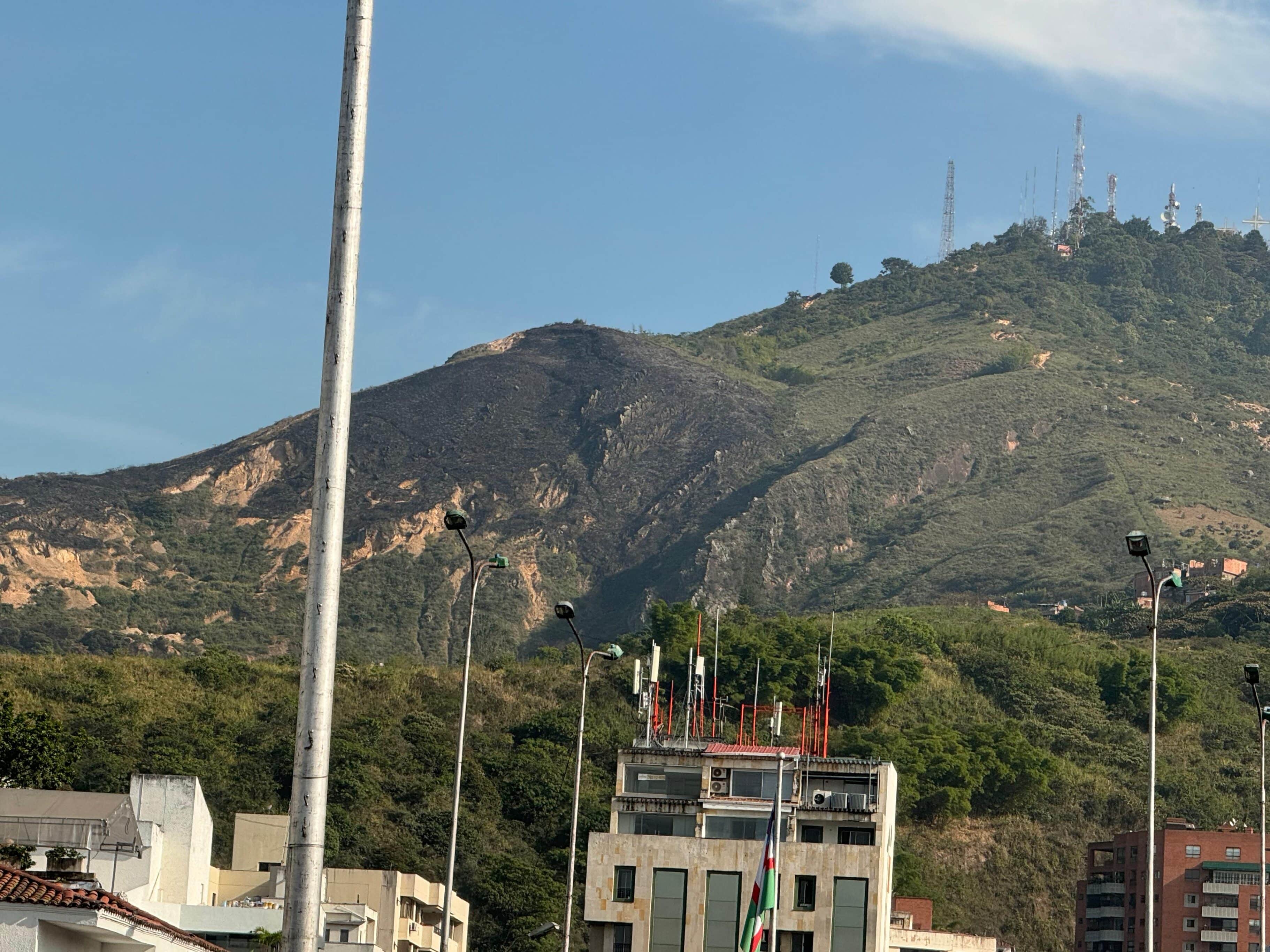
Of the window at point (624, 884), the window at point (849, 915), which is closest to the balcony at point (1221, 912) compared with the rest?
the window at point (849, 915)

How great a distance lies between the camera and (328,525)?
2108cm

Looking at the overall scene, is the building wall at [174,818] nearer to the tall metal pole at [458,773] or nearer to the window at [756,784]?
the window at [756,784]

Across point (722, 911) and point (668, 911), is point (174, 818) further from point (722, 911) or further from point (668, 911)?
point (722, 911)

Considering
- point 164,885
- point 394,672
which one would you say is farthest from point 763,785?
point 394,672

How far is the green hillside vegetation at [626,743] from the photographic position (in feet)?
453

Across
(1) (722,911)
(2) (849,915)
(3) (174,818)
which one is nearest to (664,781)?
(1) (722,911)

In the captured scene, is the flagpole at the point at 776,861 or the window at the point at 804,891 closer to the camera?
the flagpole at the point at 776,861

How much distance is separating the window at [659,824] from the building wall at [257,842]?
2463 cm

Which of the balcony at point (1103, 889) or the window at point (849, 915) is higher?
the window at point (849, 915)

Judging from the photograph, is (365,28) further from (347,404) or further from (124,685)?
(124,685)

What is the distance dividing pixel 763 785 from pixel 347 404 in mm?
66034

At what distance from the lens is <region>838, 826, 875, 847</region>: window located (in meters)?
83.7

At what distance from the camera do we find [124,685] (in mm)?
162125

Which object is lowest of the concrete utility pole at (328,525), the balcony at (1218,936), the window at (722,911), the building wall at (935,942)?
the balcony at (1218,936)
